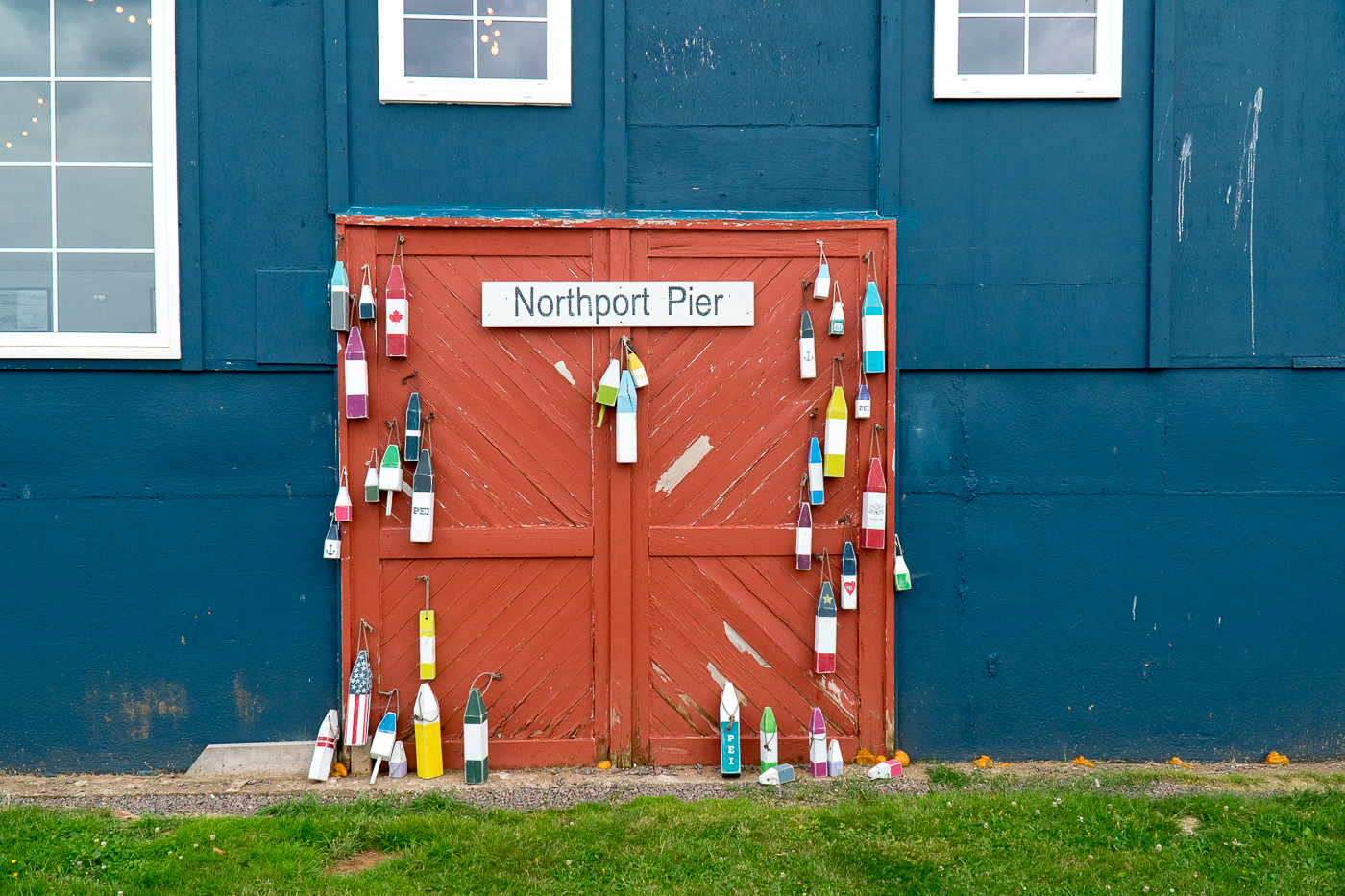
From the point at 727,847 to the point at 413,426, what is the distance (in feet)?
8.32

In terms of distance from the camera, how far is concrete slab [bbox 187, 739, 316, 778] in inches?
191

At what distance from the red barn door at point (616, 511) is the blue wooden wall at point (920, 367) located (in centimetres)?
23

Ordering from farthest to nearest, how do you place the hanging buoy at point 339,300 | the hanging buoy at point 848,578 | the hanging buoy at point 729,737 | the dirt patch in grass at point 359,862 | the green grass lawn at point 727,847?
the hanging buoy at point 848,578 < the hanging buoy at point 729,737 < the hanging buoy at point 339,300 < the dirt patch in grass at point 359,862 < the green grass lawn at point 727,847

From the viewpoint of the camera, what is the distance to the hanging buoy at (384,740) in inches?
187

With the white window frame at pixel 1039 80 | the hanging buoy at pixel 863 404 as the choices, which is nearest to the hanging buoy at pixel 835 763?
the hanging buoy at pixel 863 404

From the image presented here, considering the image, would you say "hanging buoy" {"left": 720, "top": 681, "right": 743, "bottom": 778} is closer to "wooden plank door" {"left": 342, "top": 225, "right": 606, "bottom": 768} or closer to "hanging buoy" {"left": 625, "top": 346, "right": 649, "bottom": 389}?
Answer: "wooden plank door" {"left": 342, "top": 225, "right": 606, "bottom": 768}

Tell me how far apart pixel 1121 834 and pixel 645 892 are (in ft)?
6.88

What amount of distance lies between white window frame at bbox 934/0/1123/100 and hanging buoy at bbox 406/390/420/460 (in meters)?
3.18

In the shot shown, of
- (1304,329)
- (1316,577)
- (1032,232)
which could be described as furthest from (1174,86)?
(1316,577)

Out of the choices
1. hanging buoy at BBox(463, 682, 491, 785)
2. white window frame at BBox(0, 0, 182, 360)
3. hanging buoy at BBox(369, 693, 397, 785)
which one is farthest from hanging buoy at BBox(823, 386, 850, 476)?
white window frame at BBox(0, 0, 182, 360)

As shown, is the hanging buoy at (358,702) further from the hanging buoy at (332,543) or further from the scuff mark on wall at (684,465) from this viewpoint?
the scuff mark on wall at (684,465)

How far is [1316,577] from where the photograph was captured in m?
5.05

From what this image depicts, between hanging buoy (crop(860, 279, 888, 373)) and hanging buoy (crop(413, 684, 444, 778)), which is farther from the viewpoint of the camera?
hanging buoy (crop(860, 279, 888, 373))

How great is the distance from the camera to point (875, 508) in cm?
490
